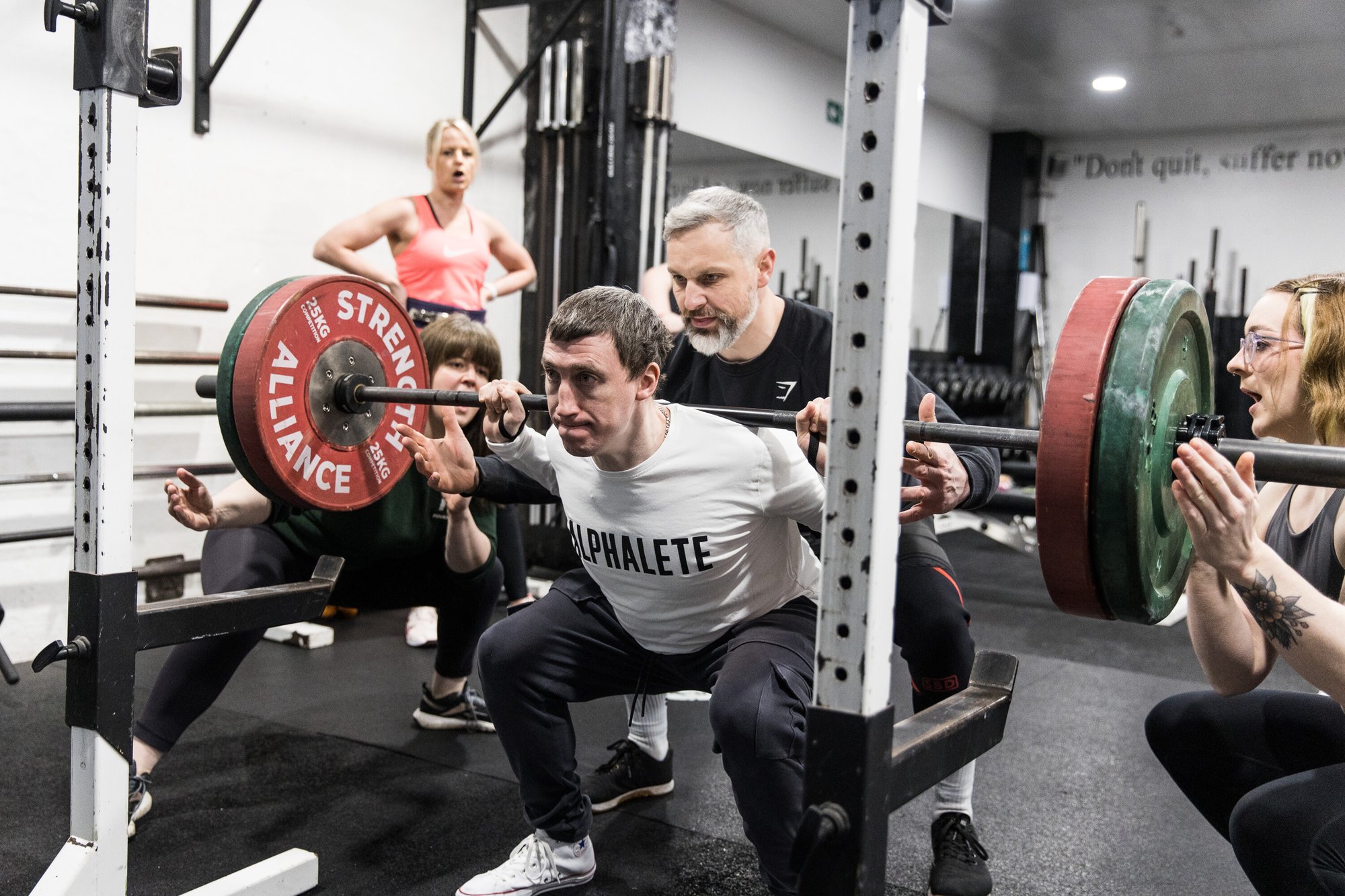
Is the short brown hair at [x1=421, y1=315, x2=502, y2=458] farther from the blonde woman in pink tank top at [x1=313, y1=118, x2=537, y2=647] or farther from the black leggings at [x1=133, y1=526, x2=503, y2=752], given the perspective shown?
the blonde woman in pink tank top at [x1=313, y1=118, x2=537, y2=647]

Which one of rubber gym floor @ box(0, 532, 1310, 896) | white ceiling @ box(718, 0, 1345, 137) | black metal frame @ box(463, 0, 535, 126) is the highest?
white ceiling @ box(718, 0, 1345, 137)

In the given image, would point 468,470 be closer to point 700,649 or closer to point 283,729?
point 700,649

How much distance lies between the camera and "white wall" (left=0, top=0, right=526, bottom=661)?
312 cm

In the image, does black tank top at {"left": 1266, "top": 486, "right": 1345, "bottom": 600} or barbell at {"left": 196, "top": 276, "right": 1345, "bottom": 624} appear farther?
black tank top at {"left": 1266, "top": 486, "right": 1345, "bottom": 600}

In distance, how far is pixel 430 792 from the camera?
2312 millimetres

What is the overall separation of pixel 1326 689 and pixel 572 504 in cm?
109

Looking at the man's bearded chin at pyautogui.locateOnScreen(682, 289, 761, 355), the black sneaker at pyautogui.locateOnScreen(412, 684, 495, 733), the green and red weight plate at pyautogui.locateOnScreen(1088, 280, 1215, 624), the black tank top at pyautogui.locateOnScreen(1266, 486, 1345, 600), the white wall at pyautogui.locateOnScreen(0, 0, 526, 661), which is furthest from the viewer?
the white wall at pyautogui.locateOnScreen(0, 0, 526, 661)

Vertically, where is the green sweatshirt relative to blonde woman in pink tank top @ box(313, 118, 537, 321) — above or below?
below

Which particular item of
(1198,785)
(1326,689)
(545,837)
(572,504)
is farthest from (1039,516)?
(545,837)

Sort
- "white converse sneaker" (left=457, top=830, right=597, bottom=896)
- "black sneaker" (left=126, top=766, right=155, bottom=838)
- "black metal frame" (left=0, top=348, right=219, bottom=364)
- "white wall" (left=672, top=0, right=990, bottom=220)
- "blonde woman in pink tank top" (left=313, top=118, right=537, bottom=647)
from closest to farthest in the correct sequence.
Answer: "white converse sneaker" (left=457, top=830, right=597, bottom=896)
"black sneaker" (left=126, top=766, right=155, bottom=838)
"black metal frame" (left=0, top=348, right=219, bottom=364)
"blonde woman in pink tank top" (left=313, top=118, right=537, bottom=647)
"white wall" (left=672, top=0, right=990, bottom=220)

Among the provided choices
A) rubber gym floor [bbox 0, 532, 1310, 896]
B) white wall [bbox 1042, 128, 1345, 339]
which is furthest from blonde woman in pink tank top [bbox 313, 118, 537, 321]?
white wall [bbox 1042, 128, 1345, 339]

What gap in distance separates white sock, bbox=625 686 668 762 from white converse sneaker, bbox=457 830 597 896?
0.41 meters

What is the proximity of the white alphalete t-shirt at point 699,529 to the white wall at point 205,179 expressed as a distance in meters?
2.13

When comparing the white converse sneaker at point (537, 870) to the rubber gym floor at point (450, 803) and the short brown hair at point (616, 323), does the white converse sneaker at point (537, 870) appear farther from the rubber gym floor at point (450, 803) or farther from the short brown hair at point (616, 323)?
the short brown hair at point (616, 323)
